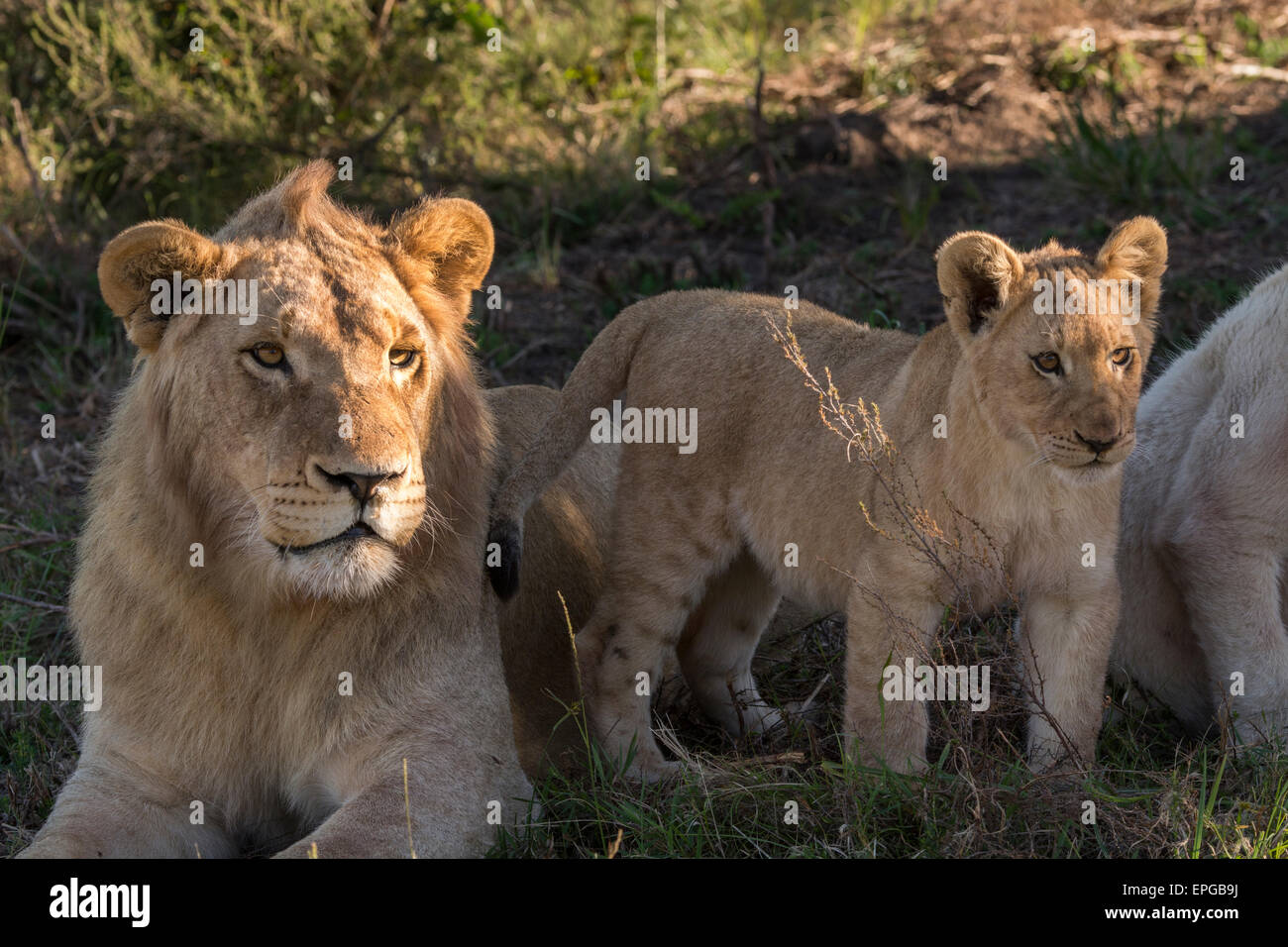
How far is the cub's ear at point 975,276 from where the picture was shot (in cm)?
397

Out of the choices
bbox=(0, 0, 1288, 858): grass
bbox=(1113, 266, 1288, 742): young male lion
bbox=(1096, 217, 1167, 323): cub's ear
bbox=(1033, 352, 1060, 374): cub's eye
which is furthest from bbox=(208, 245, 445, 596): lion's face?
bbox=(1113, 266, 1288, 742): young male lion

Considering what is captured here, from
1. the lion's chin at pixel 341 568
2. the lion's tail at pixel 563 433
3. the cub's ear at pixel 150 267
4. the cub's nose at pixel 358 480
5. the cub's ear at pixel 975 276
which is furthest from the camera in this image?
the lion's tail at pixel 563 433

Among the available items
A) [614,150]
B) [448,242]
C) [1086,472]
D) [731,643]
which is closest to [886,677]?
[1086,472]

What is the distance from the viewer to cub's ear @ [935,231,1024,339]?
13.0 ft

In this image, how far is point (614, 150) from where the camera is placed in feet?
30.0

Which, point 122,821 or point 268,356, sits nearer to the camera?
point 268,356

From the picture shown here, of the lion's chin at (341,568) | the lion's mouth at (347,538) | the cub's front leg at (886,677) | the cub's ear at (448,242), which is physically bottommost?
the cub's front leg at (886,677)

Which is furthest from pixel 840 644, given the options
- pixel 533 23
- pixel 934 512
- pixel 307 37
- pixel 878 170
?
pixel 533 23

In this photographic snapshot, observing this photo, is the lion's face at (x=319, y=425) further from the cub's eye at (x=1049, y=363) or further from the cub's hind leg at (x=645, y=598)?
the cub's eye at (x=1049, y=363)

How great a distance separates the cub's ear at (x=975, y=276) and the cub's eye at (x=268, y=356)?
1.66m

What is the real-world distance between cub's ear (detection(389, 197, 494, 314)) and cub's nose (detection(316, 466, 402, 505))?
82cm

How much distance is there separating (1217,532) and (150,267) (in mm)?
3134

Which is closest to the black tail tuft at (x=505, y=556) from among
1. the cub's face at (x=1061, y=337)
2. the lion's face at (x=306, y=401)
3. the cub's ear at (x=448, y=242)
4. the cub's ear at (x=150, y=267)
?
the lion's face at (x=306, y=401)

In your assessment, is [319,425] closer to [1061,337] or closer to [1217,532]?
[1061,337]
